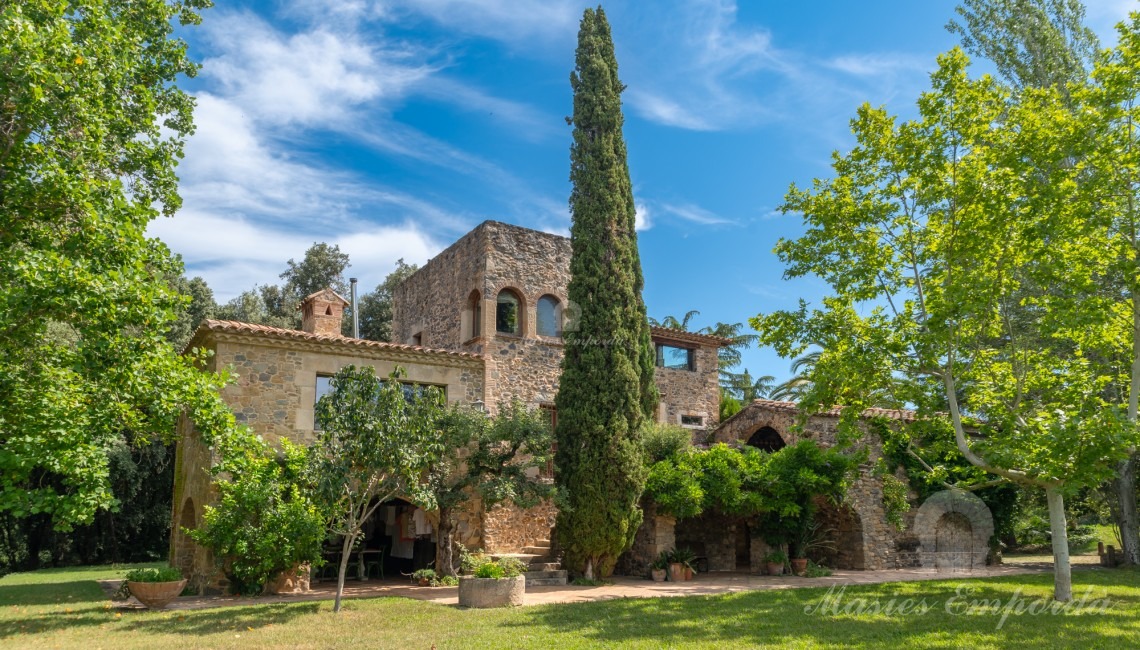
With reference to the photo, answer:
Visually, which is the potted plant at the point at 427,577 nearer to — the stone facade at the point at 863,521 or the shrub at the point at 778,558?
the shrub at the point at 778,558

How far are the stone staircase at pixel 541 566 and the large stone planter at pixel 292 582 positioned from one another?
3.91 meters

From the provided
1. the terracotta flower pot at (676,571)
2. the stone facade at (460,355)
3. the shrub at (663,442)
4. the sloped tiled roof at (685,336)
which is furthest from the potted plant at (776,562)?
Answer: the sloped tiled roof at (685,336)

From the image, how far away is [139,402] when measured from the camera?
982cm

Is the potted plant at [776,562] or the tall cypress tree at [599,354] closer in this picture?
the tall cypress tree at [599,354]

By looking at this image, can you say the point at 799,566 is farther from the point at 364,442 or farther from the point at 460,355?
the point at 364,442

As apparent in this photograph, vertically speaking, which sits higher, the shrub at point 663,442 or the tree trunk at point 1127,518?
the shrub at point 663,442

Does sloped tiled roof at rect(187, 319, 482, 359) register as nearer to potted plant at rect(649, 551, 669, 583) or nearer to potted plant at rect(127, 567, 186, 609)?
potted plant at rect(127, 567, 186, 609)

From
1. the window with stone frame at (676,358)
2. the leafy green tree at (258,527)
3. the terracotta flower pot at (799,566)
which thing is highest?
the window with stone frame at (676,358)

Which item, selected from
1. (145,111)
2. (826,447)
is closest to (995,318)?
(826,447)

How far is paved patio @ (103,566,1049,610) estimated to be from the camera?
13.4 meters

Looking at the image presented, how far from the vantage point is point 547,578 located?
16.2 metres

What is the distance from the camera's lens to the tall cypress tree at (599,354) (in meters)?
16.0

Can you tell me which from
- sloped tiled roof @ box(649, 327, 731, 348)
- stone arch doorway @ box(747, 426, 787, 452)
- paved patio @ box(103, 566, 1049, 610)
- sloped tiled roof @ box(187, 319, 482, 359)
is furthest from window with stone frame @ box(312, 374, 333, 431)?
stone arch doorway @ box(747, 426, 787, 452)

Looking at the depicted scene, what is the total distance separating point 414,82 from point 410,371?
6.57m
